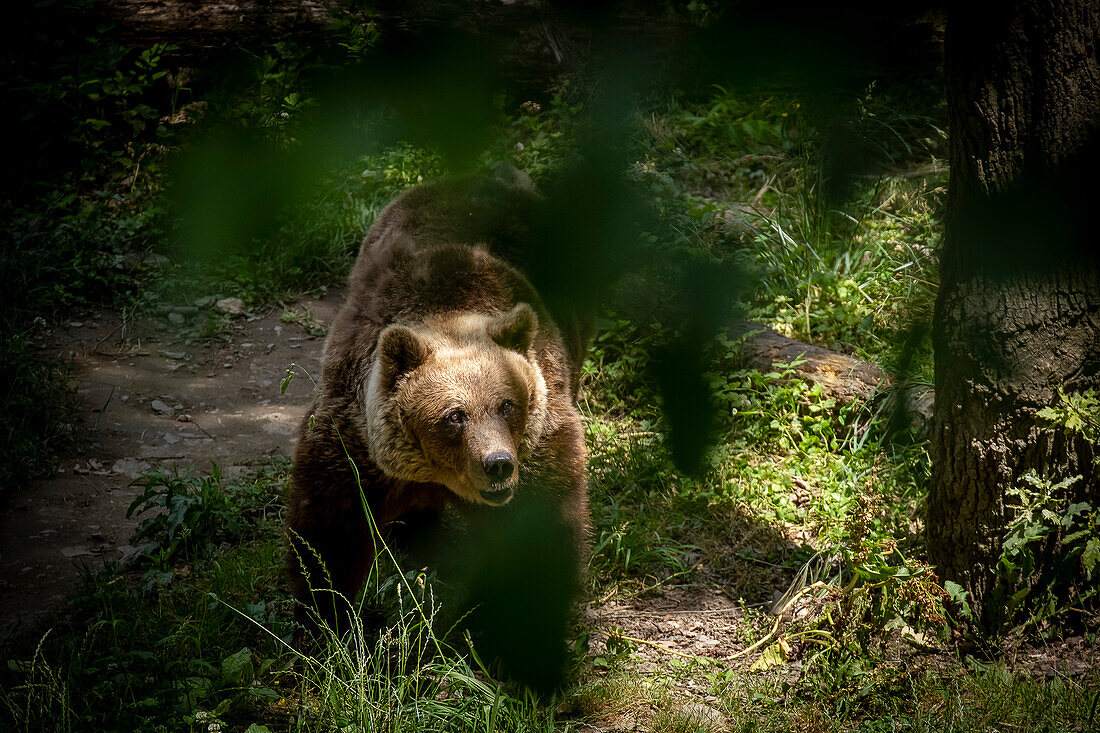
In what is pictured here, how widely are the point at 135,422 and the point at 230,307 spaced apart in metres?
1.64

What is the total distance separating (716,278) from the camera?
1.31m

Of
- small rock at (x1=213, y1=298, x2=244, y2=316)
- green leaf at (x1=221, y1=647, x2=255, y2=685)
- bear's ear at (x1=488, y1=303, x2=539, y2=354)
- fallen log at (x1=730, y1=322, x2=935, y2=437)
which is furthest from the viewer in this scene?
small rock at (x1=213, y1=298, x2=244, y2=316)

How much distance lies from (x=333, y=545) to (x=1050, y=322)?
2859mm

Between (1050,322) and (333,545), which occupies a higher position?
(1050,322)

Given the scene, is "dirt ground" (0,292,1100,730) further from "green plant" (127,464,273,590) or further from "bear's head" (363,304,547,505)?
"bear's head" (363,304,547,505)

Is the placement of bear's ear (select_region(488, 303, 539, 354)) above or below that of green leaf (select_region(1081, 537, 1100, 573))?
above

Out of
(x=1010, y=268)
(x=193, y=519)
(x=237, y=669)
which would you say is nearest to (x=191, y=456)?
(x=193, y=519)

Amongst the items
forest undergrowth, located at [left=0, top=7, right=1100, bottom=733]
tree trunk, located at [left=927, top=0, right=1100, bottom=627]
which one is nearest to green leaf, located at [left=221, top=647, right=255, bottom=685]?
forest undergrowth, located at [left=0, top=7, right=1100, bottom=733]

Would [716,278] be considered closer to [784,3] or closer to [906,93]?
[784,3]

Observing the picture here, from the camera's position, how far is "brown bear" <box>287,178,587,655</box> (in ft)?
10.7

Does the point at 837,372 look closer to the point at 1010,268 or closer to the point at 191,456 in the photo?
the point at 1010,268

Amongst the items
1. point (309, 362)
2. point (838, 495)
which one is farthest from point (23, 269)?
point (838, 495)

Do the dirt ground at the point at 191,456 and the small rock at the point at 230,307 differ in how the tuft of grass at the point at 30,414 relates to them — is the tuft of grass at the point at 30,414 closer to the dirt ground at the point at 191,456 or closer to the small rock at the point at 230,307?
the dirt ground at the point at 191,456

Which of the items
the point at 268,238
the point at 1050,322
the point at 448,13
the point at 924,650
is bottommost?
the point at 924,650
